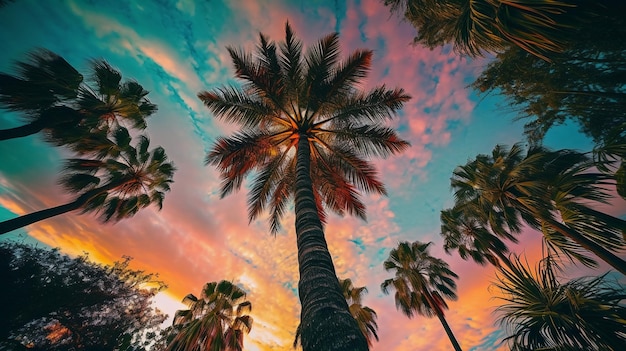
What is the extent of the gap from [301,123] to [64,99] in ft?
29.5

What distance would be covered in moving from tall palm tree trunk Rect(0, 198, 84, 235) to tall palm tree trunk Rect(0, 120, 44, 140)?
2.84 meters

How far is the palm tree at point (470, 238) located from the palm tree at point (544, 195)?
1.08 meters

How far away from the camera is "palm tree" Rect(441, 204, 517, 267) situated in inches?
502

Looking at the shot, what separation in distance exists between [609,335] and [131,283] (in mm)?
25675

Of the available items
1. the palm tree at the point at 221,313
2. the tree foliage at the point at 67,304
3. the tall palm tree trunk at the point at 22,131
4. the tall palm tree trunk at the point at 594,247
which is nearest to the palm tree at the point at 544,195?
the tall palm tree trunk at the point at 594,247

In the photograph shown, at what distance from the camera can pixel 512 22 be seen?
4.18 metres

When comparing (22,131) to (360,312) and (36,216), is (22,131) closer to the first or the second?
(36,216)

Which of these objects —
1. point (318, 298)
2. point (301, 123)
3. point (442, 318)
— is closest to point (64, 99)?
point (301, 123)

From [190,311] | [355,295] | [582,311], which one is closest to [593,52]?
[582,311]

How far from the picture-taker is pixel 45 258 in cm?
1469

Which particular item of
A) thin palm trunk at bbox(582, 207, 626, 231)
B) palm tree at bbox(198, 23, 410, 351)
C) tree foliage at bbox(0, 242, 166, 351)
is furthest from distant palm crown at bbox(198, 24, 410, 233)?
tree foliage at bbox(0, 242, 166, 351)

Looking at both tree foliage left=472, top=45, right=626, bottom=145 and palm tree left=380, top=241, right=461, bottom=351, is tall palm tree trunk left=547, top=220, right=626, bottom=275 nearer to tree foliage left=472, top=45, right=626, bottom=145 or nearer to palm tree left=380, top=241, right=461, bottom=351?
tree foliage left=472, top=45, right=626, bottom=145

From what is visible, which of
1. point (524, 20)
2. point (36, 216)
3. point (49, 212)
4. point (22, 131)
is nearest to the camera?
point (524, 20)

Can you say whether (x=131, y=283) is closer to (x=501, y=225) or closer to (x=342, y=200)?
(x=342, y=200)
